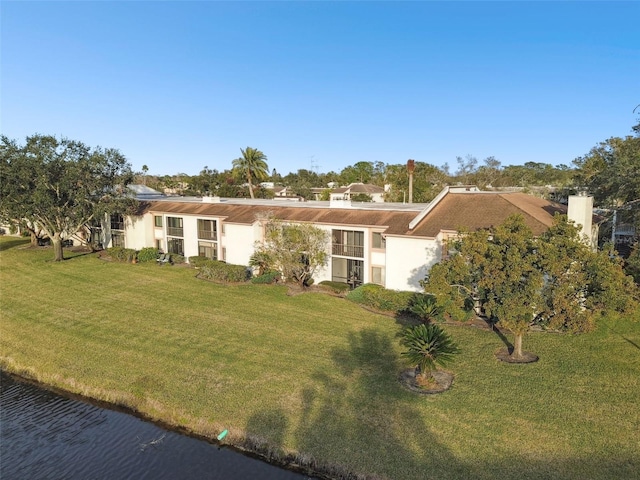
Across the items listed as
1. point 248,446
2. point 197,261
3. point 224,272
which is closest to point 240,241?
point 224,272

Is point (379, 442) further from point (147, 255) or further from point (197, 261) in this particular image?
point (147, 255)

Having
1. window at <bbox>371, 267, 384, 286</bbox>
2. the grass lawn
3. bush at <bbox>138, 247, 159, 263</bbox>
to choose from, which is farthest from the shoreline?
bush at <bbox>138, 247, 159, 263</bbox>

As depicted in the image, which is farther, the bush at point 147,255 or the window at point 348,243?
the bush at point 147,255

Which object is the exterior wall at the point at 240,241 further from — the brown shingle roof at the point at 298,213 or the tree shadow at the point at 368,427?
the tree shadow at the point at 368,427

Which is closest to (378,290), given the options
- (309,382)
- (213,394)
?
(309,382)

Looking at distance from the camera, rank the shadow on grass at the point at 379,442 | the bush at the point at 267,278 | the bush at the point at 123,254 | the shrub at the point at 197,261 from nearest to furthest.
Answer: the shadow on grass at the point at 379,442 → the bush at the point at 267,278 → the shrub at the point at 197,261 → the bush at the point at 123,254

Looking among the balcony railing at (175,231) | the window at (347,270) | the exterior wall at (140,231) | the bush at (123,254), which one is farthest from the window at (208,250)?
the window at (347,270)

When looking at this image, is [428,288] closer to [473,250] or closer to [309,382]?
[473,250]
